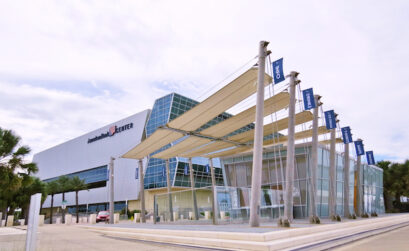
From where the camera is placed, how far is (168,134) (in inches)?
828

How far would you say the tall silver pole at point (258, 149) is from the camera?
13.2 meters

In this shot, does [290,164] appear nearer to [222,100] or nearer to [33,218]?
[222,100]

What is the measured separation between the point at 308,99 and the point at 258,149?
485cm

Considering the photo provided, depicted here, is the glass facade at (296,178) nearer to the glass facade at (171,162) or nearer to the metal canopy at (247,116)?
the metal canopy at (247,116)

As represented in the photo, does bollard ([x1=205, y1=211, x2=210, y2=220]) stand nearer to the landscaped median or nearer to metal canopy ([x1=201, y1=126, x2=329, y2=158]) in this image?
the landscaped median

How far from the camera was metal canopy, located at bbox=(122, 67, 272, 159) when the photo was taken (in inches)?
608

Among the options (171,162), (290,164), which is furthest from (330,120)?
(171,162)

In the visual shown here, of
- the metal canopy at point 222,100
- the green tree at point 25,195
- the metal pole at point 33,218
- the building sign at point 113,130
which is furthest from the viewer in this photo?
the building sign at point 113,130

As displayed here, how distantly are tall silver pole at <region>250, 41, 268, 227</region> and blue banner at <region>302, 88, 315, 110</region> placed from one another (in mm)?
3629

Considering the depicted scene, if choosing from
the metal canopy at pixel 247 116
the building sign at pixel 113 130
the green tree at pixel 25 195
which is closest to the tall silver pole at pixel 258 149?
the metal canopy at pixel 247 116

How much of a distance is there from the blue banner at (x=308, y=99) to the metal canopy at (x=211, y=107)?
2.44 m

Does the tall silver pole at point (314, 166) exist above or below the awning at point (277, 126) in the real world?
below

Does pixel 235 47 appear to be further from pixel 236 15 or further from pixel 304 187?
pixel 304 187

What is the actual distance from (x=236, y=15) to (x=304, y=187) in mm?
17127
